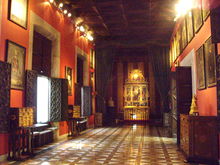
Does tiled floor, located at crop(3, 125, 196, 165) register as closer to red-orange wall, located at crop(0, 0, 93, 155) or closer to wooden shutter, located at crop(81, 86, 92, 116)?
red-orange wall, located at crop(0, 0, 93, 155)

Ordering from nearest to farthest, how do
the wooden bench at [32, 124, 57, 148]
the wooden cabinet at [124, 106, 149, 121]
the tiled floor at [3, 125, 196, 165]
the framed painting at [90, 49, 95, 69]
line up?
the tiled floor at [3, 125, 196, 165] < the wooden bench at [32, 124, 57, 148] < the framed painting at [90, 49, 95, 69] < the wooden cabinet at [124, 106, 149, 121]

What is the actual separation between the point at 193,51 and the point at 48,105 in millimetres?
4833

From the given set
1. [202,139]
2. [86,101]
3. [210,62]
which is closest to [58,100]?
[86,101]

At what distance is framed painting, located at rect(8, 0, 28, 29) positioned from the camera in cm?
546

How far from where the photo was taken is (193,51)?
259 inches

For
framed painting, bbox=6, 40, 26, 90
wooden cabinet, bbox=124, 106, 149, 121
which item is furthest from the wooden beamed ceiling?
wooden cabinet, bbox=124, 106, 149, 121

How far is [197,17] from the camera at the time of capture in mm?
5852

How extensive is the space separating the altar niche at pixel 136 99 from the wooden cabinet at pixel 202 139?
38.0ft

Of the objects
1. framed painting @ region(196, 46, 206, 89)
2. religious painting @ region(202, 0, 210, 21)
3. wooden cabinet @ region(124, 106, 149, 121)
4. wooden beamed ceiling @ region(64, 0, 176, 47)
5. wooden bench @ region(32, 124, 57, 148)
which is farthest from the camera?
wooden cabinet @ region(124, 106, 149, 121)

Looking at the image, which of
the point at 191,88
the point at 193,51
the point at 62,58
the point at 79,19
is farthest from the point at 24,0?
the point at 191,88

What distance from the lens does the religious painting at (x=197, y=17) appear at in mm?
5560

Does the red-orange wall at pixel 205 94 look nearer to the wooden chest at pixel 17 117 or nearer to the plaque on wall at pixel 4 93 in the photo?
the wooden chest at pixel 17 117

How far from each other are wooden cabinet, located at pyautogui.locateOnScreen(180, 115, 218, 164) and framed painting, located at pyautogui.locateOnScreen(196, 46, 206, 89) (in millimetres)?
1070

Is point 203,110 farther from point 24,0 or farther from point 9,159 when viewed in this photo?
point 24,0
